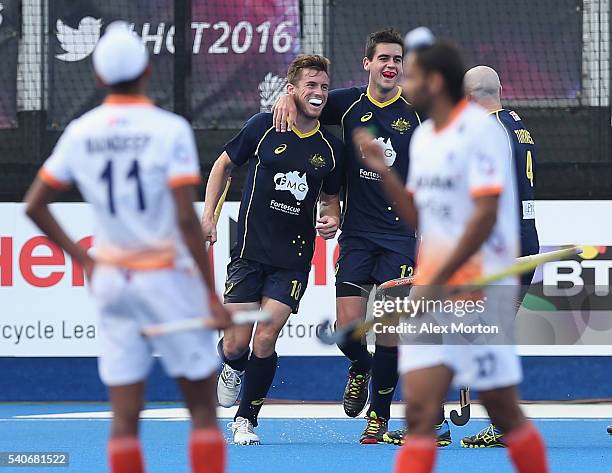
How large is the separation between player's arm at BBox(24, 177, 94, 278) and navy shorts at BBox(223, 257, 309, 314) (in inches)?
126

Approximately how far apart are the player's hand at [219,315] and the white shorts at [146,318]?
0.16 ft

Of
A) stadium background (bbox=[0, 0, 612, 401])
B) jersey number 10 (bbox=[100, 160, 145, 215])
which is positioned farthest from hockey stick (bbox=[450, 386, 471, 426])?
jersey number 10 (bbox=[100, 160, 145, 215])

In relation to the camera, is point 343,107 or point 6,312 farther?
point 6,312

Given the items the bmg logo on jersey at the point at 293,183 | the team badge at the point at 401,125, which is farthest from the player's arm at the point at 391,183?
the team badge at the point at 401,125

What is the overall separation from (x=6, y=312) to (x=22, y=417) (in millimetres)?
988

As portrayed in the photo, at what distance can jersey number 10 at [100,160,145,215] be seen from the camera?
4.91 metres

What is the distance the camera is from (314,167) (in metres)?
8.32

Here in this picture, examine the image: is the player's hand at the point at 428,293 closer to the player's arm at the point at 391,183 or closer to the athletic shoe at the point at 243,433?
the player's arm at the point at 391,183

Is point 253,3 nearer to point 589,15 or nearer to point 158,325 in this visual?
point 589,15

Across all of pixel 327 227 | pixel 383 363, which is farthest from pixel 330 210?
pixel 383 363

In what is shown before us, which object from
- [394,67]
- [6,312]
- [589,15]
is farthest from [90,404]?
[589,15]

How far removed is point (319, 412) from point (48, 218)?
547 centimetres

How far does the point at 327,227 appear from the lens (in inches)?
322

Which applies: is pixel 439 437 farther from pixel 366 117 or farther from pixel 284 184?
pixel 366 117
